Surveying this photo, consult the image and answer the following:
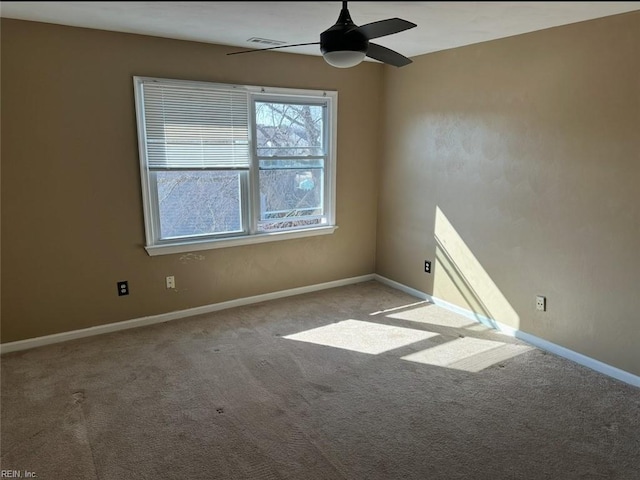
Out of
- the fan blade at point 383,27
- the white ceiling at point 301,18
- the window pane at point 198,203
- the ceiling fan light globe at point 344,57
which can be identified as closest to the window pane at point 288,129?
the window pane at point 198,203

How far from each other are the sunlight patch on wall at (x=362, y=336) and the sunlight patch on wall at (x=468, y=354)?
21 centimetres

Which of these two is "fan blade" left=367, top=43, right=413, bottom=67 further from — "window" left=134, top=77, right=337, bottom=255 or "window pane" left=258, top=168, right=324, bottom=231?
"window pane" left=258, top=168, right=324, bottom=231

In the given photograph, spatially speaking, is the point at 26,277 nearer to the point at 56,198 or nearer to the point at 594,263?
the point at 56,198

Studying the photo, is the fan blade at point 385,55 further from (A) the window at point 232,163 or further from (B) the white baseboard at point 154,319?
(B) the white baseboard at point 154,319

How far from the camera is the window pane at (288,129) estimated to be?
419 cm

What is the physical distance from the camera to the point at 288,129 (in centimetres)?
435

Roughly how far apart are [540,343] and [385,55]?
2435 mm

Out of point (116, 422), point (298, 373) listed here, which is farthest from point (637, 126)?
point (116, 422)

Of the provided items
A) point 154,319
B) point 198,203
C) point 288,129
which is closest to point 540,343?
point 288,129

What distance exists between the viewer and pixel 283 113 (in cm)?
429

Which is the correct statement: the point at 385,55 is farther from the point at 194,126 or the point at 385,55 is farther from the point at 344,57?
the point at 194,126

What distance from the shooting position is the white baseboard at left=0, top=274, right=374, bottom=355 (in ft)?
11.2

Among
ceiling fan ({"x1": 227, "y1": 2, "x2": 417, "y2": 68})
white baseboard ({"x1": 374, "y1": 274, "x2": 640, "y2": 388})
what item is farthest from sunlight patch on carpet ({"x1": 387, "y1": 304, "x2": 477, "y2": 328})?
ceiling fan ({"x1": 227, "y1": 2, "x2": 417, "y2": 68})

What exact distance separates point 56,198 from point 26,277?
622 mm
